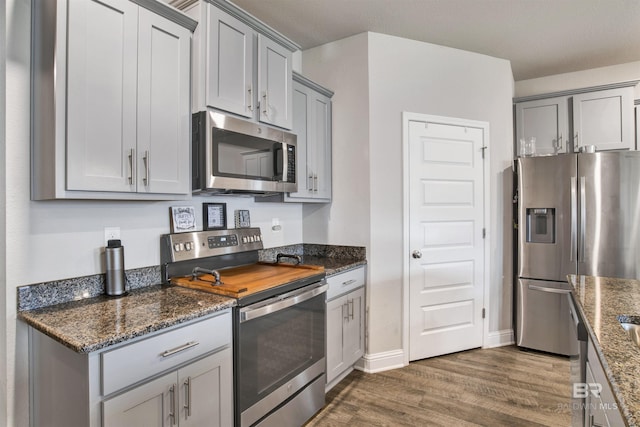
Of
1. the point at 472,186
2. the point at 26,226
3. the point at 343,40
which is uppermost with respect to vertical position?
the point at 343,40

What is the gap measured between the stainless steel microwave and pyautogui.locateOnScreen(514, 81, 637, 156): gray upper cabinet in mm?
2741

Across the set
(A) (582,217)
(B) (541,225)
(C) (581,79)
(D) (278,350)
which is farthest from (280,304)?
(C) (581,79)

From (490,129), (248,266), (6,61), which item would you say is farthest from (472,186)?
(6,61)

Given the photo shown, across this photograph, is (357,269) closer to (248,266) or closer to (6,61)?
(248,266)

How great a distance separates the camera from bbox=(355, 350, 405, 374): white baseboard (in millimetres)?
2773

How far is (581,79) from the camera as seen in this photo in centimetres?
371

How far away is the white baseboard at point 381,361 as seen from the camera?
2.77 meters

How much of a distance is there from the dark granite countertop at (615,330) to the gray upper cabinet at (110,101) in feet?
5.88

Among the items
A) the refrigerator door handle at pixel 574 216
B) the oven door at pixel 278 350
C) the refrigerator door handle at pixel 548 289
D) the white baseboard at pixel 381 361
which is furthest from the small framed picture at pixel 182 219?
the refrigerator door handle at pixel 574 216

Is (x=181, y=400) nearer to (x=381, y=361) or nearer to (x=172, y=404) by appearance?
(x=172, y=404)

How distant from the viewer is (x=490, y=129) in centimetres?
325

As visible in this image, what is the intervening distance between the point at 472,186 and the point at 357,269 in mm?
1405

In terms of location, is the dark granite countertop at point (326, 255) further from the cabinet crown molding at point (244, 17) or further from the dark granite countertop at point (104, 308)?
Answer: the cabinet crown molding at point (244, 17)

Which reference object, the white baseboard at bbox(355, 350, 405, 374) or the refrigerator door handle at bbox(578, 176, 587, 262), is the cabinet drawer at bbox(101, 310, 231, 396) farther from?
the refrigerator door handle at bbox(578, 176, 587, 262)
